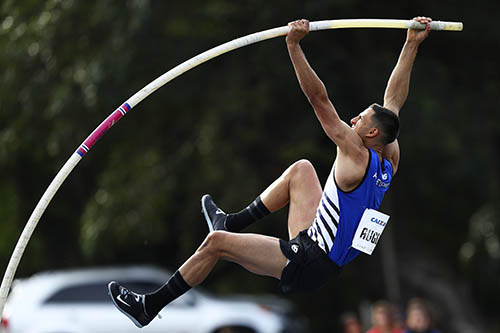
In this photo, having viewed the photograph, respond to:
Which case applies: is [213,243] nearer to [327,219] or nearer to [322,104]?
[327,219]

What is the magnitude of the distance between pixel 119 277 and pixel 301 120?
3834 mm

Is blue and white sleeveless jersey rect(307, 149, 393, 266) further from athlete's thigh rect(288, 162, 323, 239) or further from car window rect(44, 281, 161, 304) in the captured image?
car window rect(44, 281, 161, 304)

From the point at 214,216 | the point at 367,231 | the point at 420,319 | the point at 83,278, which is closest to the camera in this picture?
the point at 367,231

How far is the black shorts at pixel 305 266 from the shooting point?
7254mm

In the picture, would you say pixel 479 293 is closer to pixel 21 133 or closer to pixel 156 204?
pixel 156 204

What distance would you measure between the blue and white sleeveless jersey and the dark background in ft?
24.6

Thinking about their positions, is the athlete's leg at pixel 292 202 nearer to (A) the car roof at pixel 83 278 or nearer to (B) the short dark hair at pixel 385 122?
(B) the short dark hair at pixel 385 122

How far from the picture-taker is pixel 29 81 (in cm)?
1551

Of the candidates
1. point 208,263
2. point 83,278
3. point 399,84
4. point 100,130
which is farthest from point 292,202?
point 83,278

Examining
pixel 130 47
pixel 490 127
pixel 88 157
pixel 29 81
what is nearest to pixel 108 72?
pixel 130 47

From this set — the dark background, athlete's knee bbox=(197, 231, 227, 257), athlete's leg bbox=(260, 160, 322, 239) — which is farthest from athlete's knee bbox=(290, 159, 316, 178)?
the dark background

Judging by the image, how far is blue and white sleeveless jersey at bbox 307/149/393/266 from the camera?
712cm

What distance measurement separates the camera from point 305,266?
7254mm

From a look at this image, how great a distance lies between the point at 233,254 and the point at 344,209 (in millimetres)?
891
